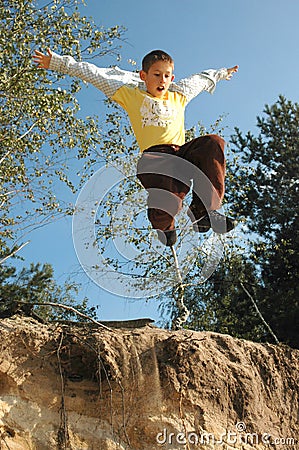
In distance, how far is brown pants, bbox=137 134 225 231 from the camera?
4008mm

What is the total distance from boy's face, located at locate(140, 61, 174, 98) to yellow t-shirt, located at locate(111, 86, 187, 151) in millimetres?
57

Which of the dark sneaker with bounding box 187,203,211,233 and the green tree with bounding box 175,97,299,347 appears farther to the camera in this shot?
the green tree with bounding box 175,97,299,347

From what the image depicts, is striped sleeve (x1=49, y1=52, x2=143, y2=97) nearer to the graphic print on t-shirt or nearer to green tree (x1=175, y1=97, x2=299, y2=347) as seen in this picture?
the graphic print on t-shirt

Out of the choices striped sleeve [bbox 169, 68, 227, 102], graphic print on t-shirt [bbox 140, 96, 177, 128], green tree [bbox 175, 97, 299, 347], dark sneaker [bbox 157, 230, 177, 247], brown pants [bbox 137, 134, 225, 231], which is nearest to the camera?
brown pants [bbox 137, 134, 225, 231]

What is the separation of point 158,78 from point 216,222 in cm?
116

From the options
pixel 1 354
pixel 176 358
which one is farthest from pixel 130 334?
pixel 1 354

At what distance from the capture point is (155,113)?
13.5 feet

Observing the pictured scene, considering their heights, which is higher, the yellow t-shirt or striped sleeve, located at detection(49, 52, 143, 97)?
striped sleeve, located at detection(49, 52, 143, 97)

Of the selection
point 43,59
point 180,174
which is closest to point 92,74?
point 43,59

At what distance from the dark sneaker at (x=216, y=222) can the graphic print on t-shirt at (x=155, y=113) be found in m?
0.77

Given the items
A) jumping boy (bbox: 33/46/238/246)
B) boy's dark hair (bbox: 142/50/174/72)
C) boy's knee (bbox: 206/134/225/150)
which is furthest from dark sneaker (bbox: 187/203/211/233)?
boy's dark hair (bbox: 142/50/174/72)

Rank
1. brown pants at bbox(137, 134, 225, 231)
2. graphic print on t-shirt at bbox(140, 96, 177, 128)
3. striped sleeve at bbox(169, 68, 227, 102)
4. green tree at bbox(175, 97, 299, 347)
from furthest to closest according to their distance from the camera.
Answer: green tree at bbox(175, 97, 299, 347) < striped sleeve at bbox(169, 68, 227, 102) < graphic print on t-shirt at bbox(140, 96, 177, 128) < brown pants at bbox(137, 134, 225, 231)

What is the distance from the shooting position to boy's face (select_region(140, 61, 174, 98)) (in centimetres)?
404

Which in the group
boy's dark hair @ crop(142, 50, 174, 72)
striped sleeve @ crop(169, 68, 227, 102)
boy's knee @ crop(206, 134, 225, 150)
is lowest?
boy's knee @ crop(206, 134, 225, 150)
